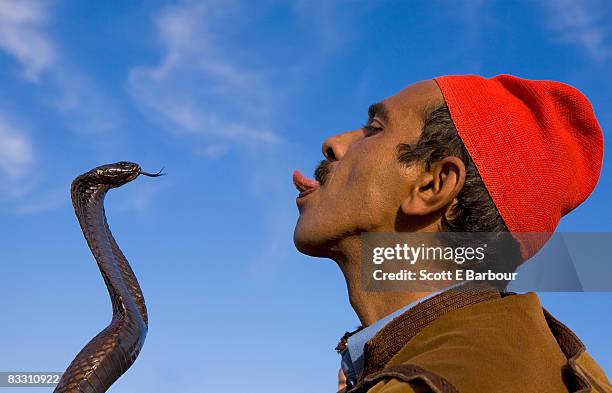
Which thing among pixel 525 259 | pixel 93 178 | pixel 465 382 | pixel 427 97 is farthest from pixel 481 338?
pixel 93 178

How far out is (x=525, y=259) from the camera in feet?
11.8

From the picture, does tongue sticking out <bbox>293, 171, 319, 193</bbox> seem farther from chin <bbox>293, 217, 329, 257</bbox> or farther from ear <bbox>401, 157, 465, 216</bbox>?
ear <bbox>401, 157, 465, 216</bbox>

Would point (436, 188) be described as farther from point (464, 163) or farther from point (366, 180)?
point (366, 180)

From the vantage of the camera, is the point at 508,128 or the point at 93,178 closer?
the point at 508,128

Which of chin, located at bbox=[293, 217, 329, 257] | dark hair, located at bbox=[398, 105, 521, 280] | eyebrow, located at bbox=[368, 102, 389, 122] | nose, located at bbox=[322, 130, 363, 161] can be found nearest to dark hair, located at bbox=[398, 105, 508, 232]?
→ dark hair, located at bbox=[398, 105, 521, 280]

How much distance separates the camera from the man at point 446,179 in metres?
3.20

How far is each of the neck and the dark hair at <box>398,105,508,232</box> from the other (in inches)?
15.7

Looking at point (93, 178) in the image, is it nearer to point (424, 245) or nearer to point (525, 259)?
point (424, 245)

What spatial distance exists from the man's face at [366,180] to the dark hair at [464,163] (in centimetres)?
5

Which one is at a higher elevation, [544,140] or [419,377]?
[544,140]

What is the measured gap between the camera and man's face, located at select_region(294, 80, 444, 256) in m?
3.50

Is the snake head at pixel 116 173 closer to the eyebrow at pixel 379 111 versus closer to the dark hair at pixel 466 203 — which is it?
the eyebrow at pixel 379 111

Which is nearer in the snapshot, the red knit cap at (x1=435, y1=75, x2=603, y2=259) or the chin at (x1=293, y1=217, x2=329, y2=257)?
the red knit cap at (x1=435, y1=75, x2=603, y2=259)

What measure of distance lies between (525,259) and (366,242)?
31.1 inches
